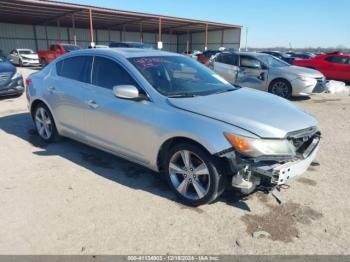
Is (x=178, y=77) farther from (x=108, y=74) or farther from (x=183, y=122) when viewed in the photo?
(x=183, y=122)

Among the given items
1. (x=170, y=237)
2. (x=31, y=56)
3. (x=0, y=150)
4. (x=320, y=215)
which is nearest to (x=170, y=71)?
(x=170, y=237)

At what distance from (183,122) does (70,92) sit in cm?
219

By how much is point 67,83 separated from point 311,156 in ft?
11.7

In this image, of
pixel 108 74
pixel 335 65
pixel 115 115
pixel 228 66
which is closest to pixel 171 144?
pixel 115 115

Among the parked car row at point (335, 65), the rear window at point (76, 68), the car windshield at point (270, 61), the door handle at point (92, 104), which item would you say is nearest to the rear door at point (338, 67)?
the parked car row at point (335, 65)

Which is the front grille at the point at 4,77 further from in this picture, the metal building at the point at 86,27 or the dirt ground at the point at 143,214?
the metal building at the point at 86,27

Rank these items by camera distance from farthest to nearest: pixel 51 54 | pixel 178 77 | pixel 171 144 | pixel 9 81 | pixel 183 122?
pixel 51 54 < pixel 9 81 < pixel 178 77 < pixel 171 144 < pixel 183 122

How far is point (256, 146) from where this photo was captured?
9.54ft

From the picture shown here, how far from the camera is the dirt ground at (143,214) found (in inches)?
109

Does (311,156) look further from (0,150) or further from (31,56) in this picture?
(31,56)

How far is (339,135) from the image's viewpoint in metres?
6.16

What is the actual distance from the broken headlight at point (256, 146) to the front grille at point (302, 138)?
188 mm

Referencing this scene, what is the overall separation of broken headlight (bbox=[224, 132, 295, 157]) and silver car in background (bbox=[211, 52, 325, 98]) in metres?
7.35

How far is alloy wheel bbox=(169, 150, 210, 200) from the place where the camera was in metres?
3.28
